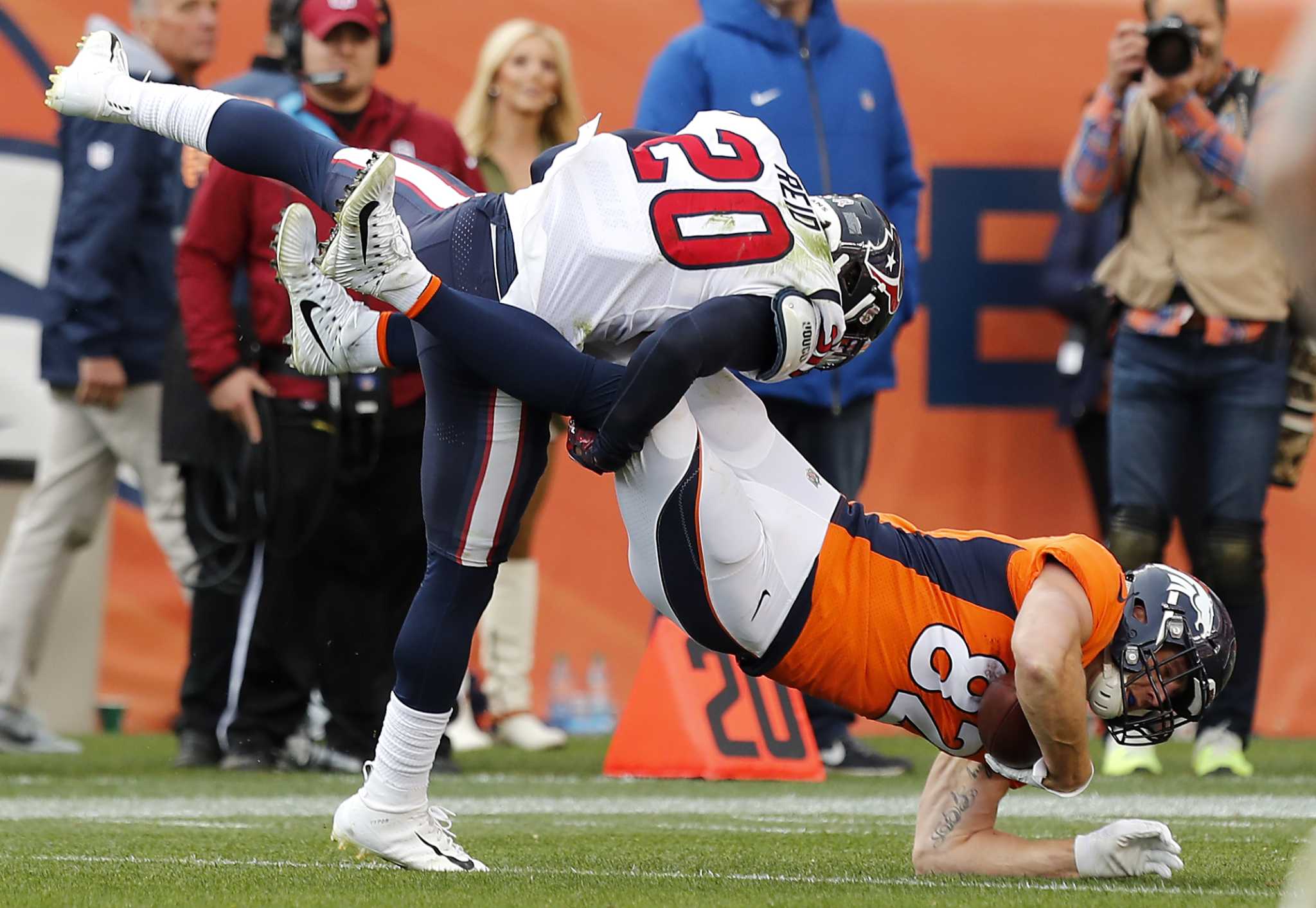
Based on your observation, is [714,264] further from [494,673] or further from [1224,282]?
[494,673]

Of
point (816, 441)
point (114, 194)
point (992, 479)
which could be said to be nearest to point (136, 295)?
point (114, 194)

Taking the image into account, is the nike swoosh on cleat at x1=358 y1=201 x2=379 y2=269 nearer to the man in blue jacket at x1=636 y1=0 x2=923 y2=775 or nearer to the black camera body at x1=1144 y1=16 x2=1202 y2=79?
the man in blue jacket at x1=636 y1=0 x2=923 y2=775

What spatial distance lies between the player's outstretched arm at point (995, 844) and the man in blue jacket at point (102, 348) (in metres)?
3.15

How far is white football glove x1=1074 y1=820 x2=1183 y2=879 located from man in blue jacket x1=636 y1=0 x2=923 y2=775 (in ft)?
7.21

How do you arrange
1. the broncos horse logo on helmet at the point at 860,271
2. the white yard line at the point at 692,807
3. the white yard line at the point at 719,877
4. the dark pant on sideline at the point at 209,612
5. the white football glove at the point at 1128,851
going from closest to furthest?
the white yard line at the point at 719,877 < the white football glove at the point at 1128,851 < the broncos horse logo on helmet at the point at 860,271 < the white yard line at the point at 692,807 < the dark pant on sideline at the point at 209,612

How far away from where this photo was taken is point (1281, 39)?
7.45 m

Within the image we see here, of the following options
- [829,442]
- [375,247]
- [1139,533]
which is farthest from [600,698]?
[375,247]

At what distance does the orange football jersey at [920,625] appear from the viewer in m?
3.41

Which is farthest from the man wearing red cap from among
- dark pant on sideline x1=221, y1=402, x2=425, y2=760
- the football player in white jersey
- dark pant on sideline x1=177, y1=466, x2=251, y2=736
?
the football player in white jersey

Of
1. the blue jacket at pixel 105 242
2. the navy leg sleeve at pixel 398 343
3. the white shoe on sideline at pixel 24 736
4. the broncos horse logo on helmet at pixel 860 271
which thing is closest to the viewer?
the broncos horse logo on helmet at pixel 860 271

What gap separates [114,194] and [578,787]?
2.24m

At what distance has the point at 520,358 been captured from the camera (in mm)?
3348

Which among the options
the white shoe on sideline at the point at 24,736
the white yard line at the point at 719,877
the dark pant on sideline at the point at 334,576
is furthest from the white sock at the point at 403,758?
the white shoe on sideline at the point at 24,736

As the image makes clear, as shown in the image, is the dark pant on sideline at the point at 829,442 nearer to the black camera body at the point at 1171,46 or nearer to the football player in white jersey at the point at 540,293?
the black camera body at the point at 1171,46
